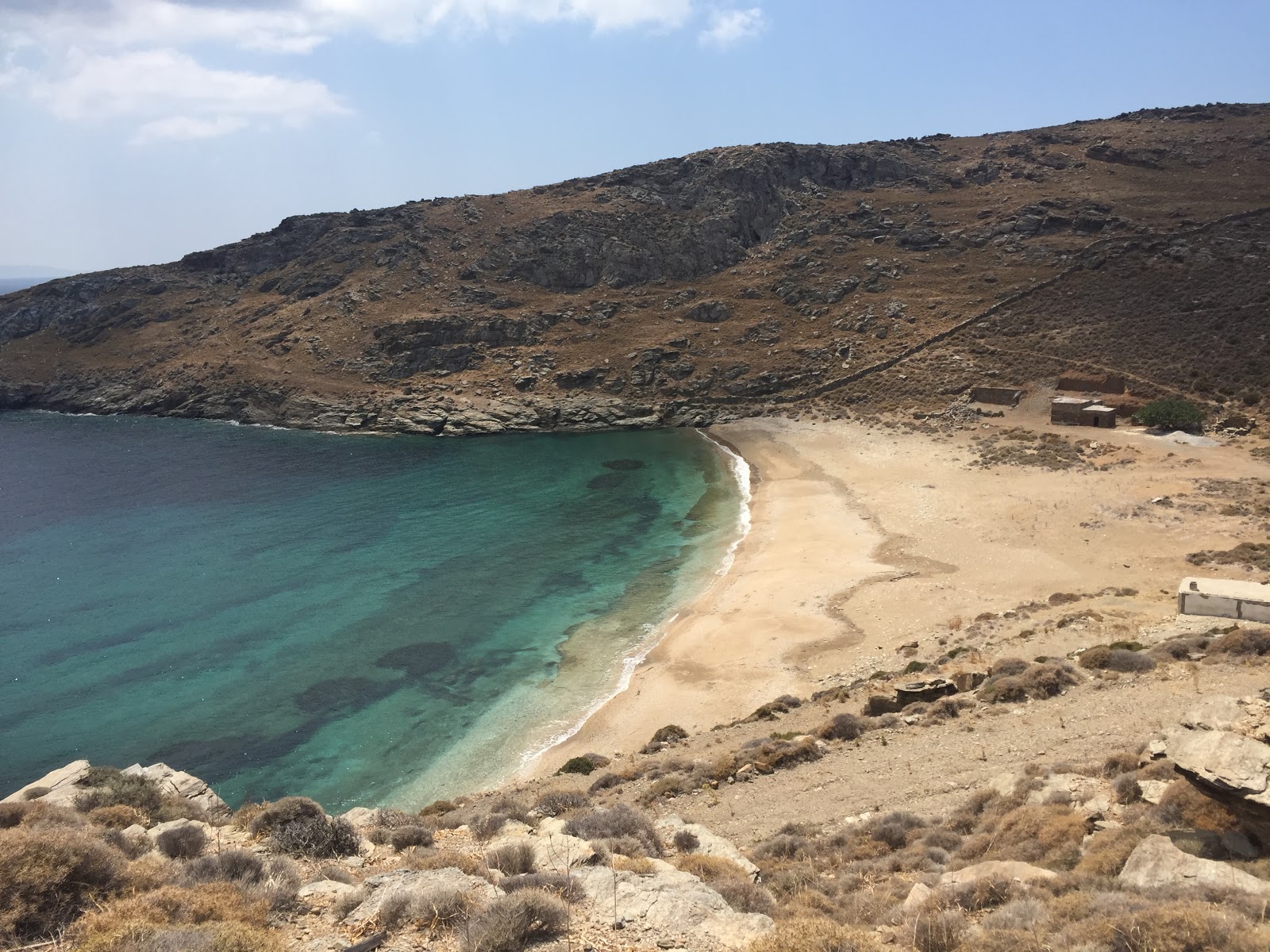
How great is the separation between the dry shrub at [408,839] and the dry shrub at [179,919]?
2.99 meters

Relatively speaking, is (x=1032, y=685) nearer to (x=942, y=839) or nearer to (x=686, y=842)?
(x=942, y=839)

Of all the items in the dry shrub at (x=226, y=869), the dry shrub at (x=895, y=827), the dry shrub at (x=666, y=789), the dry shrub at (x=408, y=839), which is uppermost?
the dry shrub at (x=226, y=869)

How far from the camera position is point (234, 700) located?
25094mm

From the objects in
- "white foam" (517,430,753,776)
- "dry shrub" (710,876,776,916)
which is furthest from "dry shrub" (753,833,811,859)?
"white foam" (517,430,753,776)

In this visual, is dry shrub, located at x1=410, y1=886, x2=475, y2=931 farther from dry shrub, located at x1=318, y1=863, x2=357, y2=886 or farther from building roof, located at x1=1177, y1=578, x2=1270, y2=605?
building roof, located at x1=1177, y1=578, x2=1270, y2=605

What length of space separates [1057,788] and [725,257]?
84.2 metres

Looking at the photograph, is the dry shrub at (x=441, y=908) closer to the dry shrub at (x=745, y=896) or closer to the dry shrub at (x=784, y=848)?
the dry shrub at (x=745, y=896)

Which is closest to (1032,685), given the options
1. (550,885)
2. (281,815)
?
(550,885)

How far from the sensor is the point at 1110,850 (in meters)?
8.55

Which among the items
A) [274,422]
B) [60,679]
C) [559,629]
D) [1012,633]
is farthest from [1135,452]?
[274,422]

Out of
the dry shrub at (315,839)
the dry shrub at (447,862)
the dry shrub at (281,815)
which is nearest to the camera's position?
the dry shrub at (447,862)

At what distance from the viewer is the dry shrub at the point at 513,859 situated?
978 cm

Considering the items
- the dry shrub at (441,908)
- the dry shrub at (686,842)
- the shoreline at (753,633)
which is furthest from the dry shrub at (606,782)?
the dry shrub at (441,908)

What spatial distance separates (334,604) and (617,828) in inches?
976
